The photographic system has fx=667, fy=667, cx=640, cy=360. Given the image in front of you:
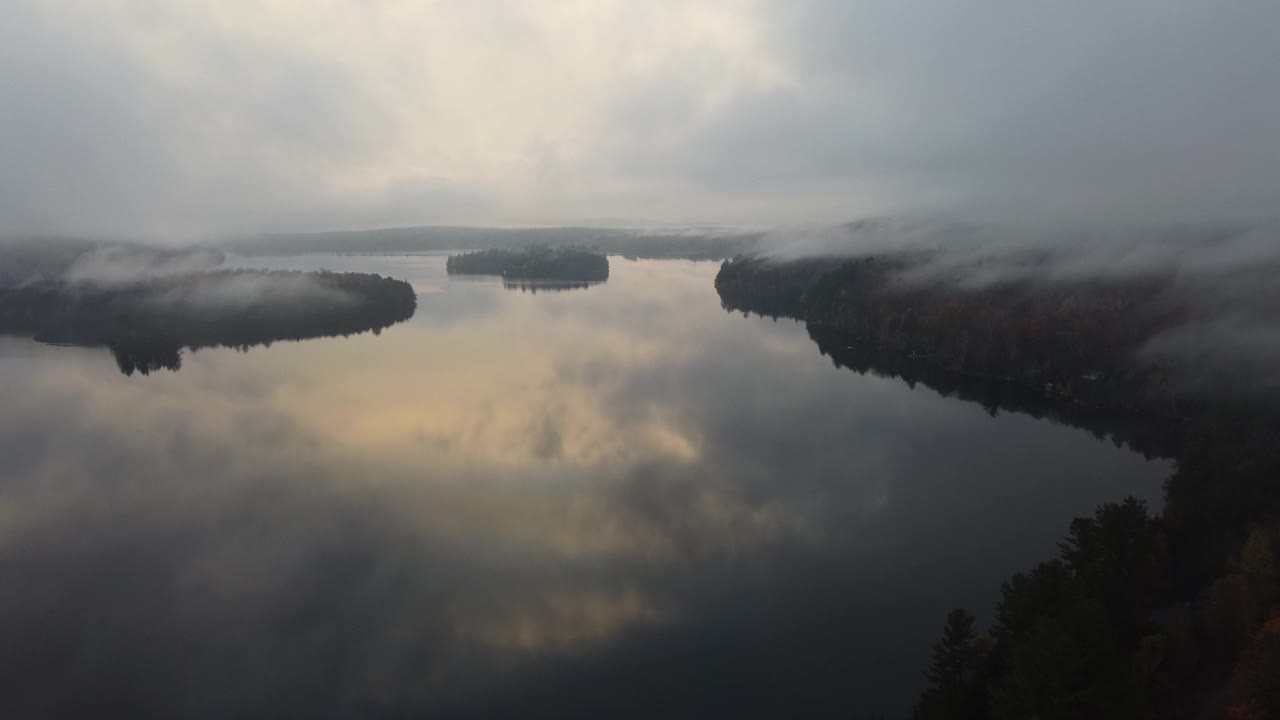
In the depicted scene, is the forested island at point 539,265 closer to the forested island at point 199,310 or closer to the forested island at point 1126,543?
the forested island at point 199,310

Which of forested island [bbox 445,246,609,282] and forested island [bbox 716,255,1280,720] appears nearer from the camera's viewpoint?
forested island [bbox 716,255,1280,720]

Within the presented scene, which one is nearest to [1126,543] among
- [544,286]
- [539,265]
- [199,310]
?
[199,310]

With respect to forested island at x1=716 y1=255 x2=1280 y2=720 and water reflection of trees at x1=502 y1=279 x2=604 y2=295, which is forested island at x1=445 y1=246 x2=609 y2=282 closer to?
water reflection of trees at x1=502 y1=279 x2=604 y2=295

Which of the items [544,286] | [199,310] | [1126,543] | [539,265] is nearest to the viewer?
[1126,543]

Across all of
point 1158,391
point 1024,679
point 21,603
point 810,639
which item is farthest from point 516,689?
point 1158,391

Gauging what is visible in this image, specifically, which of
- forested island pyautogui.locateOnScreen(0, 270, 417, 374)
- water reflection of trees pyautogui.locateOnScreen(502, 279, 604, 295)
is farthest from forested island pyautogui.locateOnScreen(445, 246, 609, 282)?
forested island pyautogui.locateOnScreen(0, 270, 417, 374)

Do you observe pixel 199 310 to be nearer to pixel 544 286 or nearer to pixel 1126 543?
pixel 544 286
